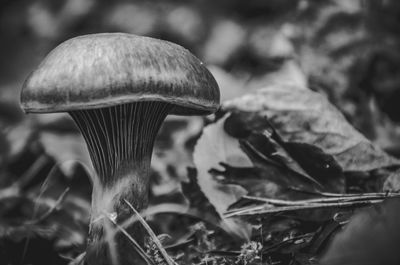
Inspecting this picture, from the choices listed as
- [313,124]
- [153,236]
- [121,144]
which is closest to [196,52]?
[313,124]

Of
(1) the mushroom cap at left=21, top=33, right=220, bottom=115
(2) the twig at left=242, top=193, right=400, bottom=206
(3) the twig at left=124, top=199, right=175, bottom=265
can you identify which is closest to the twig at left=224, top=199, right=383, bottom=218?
(2) the twig at left=242, top=193, right=400, bottom=206

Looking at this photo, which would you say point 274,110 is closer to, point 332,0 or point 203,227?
point 203,227

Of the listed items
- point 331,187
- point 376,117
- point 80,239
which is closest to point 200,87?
point 331,187

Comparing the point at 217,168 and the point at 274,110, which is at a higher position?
the point at 274,110

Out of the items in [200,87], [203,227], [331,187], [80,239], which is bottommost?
[80,239]

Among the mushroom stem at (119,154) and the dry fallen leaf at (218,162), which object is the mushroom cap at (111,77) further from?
the dry fallen leaf at (218,162)

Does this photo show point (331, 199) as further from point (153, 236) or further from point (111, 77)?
point (111, 77)

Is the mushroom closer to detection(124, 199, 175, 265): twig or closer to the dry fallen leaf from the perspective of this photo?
detection(124, 199, 175, 265): twig
